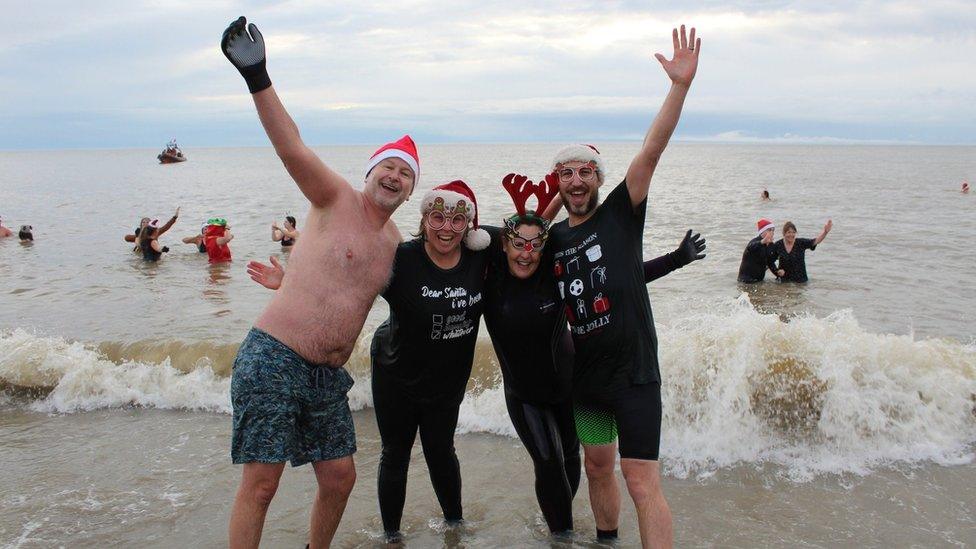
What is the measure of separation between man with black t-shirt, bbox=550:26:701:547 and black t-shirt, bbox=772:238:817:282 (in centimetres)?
1121

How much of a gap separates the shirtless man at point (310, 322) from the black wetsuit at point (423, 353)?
19cm

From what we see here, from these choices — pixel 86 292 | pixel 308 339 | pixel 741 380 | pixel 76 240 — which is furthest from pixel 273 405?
pixel 76 240

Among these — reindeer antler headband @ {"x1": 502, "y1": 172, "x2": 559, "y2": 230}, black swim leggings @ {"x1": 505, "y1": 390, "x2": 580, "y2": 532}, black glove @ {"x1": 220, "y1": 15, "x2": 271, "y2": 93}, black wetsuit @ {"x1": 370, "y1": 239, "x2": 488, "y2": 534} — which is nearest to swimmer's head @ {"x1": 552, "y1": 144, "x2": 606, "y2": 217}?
reindeer antler headband @ {"x1": 502, "y1": 172, "x2": 559, "y2": 230}

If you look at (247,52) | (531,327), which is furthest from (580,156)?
(247,52)

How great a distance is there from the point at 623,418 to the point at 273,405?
1841 mm

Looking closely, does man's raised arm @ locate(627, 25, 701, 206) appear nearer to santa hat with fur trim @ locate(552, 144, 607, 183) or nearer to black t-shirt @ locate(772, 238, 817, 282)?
santa hat with fur trim @ locate(552, 144, 607, 183)

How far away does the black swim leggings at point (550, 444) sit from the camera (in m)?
4.23

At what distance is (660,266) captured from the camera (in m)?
4.29

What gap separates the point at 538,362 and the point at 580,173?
112cm

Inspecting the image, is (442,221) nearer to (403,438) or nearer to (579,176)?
(579,176)

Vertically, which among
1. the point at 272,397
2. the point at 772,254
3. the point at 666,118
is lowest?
the point at 772,254

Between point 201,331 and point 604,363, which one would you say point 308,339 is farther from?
point 201,331

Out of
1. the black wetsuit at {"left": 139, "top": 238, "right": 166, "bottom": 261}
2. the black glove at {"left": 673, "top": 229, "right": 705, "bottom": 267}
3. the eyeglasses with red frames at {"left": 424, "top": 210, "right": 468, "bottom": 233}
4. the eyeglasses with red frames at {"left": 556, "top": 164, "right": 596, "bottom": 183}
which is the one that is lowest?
the black wetsuit at {"left": 139, "top": 238, "right": 166, "bottom": 261}

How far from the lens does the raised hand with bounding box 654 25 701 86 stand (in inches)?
151
